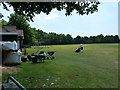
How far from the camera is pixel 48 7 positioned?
7.62 m

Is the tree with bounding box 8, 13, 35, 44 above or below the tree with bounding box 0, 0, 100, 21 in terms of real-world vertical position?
above

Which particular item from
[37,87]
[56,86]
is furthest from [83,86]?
[37,87]

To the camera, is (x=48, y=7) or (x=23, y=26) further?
(x=23, y=26)

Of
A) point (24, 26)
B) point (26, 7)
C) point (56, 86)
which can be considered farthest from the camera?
point (24, 26)

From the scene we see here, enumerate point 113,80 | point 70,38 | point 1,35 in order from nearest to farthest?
1. point 113,80
2. point 1,35
3. point 70,38

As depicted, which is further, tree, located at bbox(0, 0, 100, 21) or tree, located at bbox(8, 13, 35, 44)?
tree, located at bbox(8, 13, 35, 44)

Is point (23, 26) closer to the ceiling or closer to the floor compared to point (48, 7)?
closer to the ceiling

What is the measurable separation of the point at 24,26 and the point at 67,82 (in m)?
45.4

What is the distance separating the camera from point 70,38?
114m

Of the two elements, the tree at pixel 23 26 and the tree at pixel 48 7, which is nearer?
the tree at pixel 48 7

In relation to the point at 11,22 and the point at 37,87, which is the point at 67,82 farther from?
the point at 11,22

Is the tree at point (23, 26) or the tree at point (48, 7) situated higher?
the tree at point (23, 26)

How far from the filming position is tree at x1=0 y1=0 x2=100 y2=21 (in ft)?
24.9

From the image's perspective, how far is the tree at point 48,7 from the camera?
24.9ft
